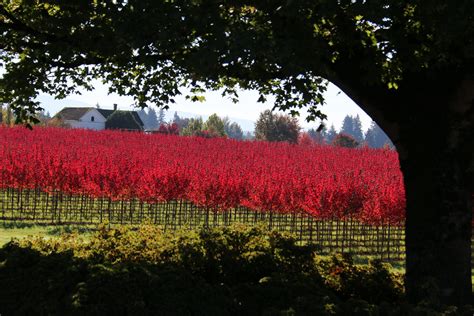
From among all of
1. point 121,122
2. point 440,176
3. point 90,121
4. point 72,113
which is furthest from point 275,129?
point 440,176

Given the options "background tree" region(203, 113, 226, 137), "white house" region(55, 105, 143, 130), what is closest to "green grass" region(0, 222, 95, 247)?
"white house" region(55, 105, 143, 130)

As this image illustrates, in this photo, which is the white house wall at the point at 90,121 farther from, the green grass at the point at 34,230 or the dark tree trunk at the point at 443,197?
the dark tree trunk at the point at 443,197

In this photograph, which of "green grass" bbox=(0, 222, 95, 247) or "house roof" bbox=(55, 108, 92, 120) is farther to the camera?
"house roof" bbox=(55, 108, 92, 120)

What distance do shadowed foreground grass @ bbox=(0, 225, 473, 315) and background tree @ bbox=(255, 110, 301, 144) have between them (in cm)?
11015

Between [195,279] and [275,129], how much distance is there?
114m

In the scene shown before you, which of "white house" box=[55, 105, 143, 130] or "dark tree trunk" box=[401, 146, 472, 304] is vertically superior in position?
"white house" box=[55, 105, 143, 130]

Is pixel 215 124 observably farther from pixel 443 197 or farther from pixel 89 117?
pixel 443 197

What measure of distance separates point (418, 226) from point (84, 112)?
130265mm

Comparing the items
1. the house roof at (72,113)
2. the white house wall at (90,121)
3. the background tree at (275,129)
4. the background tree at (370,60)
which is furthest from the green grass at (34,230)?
the house roof at (72,113)

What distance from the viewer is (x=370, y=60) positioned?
12406mm

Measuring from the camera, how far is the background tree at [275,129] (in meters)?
123

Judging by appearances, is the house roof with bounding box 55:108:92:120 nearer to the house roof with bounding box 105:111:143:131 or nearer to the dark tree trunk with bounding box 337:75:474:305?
the house roof with bounding box 105:111:143:131

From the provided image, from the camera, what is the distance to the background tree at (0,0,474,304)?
36.4ft

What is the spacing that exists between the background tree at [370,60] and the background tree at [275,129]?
108965 millimetres
